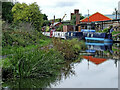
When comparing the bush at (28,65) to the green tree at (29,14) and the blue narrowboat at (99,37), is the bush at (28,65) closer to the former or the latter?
the green tree at (29,14)

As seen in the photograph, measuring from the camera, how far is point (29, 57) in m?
6.47

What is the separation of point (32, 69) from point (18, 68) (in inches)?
16.1

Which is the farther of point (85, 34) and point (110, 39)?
point (85, 34)

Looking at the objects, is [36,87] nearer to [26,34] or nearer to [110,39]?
[26,34]

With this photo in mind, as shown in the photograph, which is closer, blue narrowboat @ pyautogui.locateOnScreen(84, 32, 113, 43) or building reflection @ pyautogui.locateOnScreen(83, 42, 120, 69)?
building reflection @ pyautogui.locateOnScreen(83, 42, 120, 69)

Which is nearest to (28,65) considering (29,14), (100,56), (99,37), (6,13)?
(100,56)

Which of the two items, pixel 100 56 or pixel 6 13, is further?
pixel 6 13

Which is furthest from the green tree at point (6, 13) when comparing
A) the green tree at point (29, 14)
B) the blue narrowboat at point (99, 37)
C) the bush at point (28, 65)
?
the bush at point (28, 65)

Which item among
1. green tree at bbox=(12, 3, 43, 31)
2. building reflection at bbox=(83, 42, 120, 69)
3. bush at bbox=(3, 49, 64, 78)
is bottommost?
building reflection at bbox=(83, 42, 120, 69)

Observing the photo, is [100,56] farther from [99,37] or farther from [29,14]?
[99,37]

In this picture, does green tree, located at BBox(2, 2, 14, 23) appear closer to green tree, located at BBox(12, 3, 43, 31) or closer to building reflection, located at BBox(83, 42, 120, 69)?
green tree, located at BBox(12, 3, 43, 31)

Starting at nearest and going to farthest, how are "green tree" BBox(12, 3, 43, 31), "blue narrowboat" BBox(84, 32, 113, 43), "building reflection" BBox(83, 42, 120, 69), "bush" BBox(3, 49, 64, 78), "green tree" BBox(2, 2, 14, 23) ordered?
"bush" BBox(3, 49, 64, 78), "building reflection" BBox(83, 42, 120, 69), "green tree" BBox(12, 3, 43, 31), "blue narrowboat" BBox(84, 32, 113, 43), "green tree" BBox(2, 2, 14, 23)

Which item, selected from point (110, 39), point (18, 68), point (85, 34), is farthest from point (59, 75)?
point (85, 34)

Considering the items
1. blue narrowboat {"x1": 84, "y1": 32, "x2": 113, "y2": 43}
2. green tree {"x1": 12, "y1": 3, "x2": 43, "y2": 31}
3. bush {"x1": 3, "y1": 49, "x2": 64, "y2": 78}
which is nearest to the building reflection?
bush {"x1": 3, "y1": 49, "x2": 64, "y2": 78}
